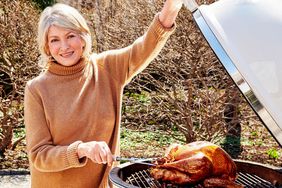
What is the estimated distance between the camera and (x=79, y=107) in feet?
8.29

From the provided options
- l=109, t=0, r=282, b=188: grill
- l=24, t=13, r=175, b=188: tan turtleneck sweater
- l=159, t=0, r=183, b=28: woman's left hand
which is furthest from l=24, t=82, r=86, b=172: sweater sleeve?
l=109, t=0, r=282, b=188: grill

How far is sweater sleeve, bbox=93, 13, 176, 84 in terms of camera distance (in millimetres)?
2580

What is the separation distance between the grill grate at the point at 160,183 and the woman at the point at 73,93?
0.15 m

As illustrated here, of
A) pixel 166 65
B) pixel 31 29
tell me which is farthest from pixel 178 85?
pixel 31 29

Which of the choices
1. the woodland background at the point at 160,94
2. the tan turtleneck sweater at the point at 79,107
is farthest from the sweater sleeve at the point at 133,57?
the woodland background at the point at 160,94

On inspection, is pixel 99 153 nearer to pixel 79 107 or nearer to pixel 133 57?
pixel 79 107

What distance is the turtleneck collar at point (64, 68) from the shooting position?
8.39ft

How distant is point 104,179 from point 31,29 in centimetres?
527

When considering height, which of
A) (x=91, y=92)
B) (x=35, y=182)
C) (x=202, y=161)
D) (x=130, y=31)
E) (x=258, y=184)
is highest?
(x=130, y=31)

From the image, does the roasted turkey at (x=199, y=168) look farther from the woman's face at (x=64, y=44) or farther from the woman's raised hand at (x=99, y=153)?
the woman's face at (x=64, y=44)

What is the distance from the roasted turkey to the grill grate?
0.04 meters

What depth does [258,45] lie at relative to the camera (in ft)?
5.31

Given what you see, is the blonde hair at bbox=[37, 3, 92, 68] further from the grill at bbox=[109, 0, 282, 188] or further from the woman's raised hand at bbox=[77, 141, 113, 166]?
the grill at bbox=[109, 0, 282, 188]

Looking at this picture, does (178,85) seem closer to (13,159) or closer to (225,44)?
(13,159)
